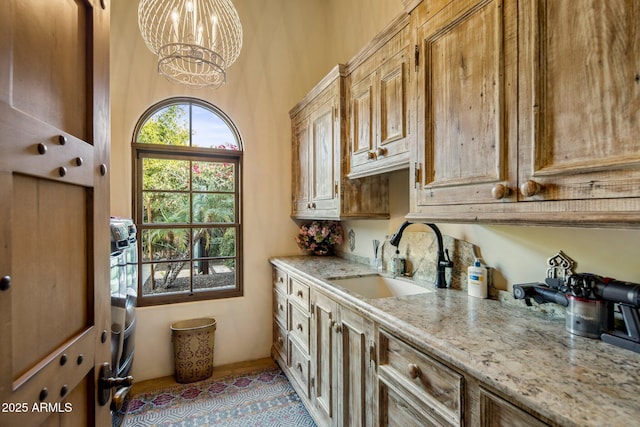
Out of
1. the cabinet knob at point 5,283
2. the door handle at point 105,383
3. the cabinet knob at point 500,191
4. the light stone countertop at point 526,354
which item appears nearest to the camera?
the cabinet knob at point 5,283

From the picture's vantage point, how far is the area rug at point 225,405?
2072 mm

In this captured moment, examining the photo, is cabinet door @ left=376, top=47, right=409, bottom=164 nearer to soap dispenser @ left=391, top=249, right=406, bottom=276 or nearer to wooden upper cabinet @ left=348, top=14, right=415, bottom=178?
wooden upper cabinet @ left=348, top=14, right=415, bottom=178

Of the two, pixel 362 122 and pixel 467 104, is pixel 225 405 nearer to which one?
pixel 362 122

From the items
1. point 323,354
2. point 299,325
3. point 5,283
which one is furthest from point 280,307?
point 5,283

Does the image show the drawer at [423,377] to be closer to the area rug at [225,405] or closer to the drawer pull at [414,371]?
the drawer pull at [414,371]

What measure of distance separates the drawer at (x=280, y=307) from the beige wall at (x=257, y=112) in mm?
108

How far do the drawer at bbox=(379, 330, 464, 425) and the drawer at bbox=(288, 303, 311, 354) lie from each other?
924 mm

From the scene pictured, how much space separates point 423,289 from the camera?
1739mm

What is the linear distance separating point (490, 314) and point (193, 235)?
2453 mm

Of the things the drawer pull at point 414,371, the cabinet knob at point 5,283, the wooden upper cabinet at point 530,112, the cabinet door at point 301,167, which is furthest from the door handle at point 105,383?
the cabinet door at point 301,167

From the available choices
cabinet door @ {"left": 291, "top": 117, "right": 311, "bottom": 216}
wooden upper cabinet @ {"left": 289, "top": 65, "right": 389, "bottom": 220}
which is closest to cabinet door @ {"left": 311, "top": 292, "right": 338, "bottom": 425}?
wooden upper cabinet @ {"left": 289, "top": 65, "right": 389, "bottom": 220}

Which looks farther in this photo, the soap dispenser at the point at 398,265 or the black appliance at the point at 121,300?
the soap dispenser at the point at 398,265

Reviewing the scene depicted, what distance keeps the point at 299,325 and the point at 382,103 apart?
163cm

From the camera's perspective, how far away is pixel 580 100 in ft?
2.57
